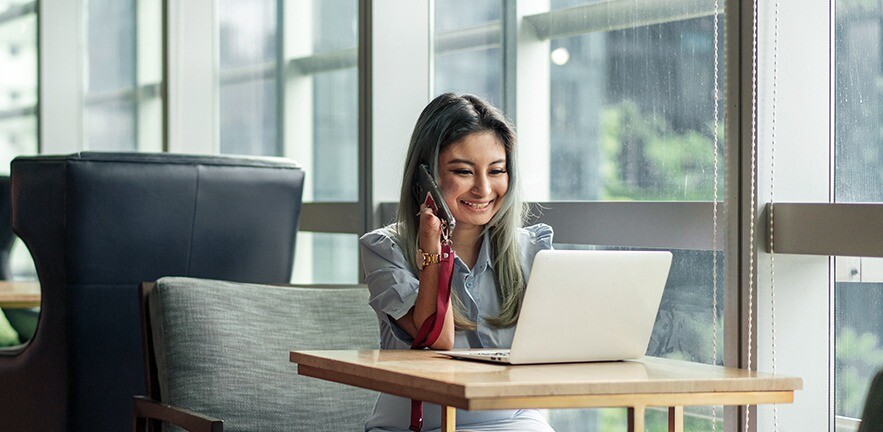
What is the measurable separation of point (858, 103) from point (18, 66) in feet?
20.0

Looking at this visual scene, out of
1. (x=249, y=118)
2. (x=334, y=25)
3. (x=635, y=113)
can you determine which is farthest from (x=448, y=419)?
(x=249, y=118)

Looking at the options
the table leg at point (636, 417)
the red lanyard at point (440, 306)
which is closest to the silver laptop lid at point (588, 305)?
the table leg at point (636, 417)

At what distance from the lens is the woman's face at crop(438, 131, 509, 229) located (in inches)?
→ 97.7

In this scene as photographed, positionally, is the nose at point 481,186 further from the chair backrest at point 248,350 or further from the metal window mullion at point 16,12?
the metal window mullion at point 16,12

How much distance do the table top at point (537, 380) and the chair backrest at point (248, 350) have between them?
2.11 ft

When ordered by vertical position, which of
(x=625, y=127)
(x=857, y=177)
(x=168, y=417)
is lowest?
(x=168, y=417)

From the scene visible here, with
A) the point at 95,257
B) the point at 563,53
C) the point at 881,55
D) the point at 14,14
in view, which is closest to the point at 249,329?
the point at 95,257

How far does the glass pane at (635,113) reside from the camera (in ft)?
9.08

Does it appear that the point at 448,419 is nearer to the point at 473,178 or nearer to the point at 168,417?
the point at 473,178

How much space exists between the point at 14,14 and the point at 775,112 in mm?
6051

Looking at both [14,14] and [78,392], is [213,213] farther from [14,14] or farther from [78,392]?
[14,14]

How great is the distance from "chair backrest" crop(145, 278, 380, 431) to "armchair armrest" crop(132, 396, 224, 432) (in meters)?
0.05

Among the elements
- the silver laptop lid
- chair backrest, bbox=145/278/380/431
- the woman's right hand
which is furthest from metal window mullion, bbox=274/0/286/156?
the silver laptop lid

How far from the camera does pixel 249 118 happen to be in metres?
5.21
